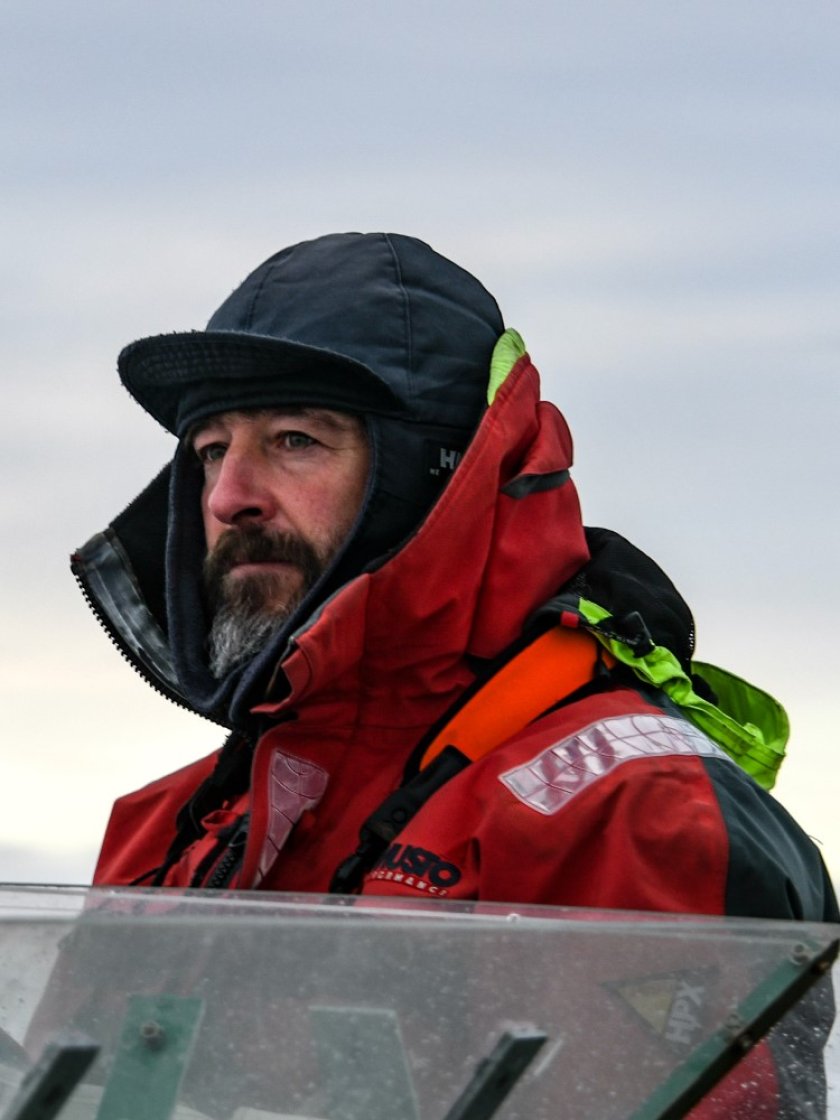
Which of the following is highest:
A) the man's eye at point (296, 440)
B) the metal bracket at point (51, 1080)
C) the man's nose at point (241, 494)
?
the man's eye at point (296, 440)

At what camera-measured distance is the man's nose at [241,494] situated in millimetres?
3350

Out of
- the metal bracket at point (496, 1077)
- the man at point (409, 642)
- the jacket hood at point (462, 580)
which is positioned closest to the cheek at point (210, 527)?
the man at point (409, 642)

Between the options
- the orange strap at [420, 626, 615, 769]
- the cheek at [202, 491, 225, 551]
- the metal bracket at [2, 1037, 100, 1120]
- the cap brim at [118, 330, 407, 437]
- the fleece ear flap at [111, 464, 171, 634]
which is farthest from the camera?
the fleece ear flap at [111, 464, 171, 634]

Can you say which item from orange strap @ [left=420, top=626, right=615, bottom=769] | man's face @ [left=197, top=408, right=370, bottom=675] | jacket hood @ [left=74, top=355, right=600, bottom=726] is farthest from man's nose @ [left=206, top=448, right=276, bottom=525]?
orange strap @ [left=420, top=626, right=615, bottom=769]

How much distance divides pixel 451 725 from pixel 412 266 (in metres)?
1.04

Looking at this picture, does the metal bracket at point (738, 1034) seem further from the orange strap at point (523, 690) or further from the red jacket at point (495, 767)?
the orange strap at point (523, 690)

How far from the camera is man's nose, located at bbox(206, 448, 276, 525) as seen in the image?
3350 mm

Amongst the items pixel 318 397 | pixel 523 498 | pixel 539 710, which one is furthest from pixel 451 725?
pixel 318 397

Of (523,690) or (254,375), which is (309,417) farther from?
(523,690)

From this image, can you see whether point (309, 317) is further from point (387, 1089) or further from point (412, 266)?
point (387, 1089)

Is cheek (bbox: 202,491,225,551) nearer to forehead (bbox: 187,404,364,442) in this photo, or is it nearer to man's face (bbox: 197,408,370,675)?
man's face (bbox: 197,408,370,675)

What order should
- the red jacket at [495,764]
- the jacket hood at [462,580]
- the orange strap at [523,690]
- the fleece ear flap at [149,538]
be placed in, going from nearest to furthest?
the red jacket at [495,764] < the orange strap at [523,690] < the jacket hood at [462,580] < the fleece ear flap at [149,538]

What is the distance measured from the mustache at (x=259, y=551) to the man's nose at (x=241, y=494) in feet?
0.08

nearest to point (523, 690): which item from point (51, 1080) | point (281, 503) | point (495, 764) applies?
point (495, 764)
